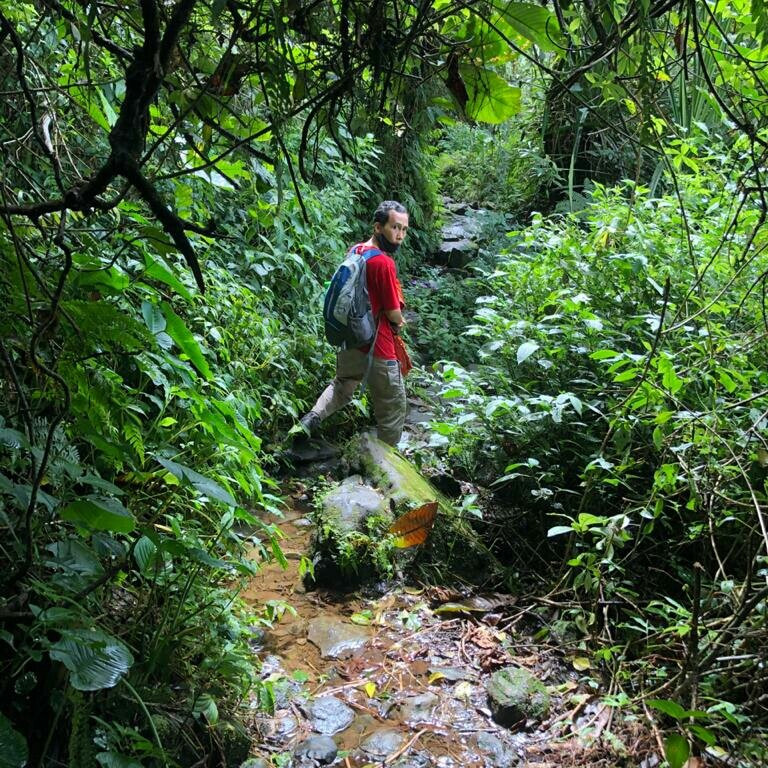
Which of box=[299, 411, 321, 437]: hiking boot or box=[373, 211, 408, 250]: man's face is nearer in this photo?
box=[373, 211, 408, 250]: man's face

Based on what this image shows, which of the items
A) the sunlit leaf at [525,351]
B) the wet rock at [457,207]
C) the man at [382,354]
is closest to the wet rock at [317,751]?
the sunlit leaf at [525,351]

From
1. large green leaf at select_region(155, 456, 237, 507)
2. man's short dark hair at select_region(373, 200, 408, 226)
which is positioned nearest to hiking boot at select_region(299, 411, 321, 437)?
man's short dark hair at select_region(373, 200, 408, 226)

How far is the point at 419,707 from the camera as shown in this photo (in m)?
2.89

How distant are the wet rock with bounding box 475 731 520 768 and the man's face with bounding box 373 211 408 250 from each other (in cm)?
332

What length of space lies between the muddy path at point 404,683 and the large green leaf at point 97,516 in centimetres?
124

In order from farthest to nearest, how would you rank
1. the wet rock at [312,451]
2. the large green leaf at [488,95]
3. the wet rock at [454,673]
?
the wet rock at [312,451] < the wet rock at [454,673] < the large green leaf at [488,95]

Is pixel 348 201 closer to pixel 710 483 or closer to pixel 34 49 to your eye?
pixel 34 49

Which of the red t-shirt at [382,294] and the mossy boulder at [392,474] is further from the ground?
the red t-shirt at [382,294]

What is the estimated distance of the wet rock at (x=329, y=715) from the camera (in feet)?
8.81

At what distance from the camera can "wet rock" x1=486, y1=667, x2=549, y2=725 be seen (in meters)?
2.79

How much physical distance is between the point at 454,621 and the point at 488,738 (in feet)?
2.69

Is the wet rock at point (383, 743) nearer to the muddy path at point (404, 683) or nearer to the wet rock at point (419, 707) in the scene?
the muddy path at point (404, 683)

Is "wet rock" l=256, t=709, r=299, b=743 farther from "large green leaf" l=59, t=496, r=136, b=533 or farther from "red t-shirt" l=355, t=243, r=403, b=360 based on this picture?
"red t-shirt" l=355, t=243, r=403, b=360

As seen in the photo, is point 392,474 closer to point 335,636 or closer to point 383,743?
point 335,636
